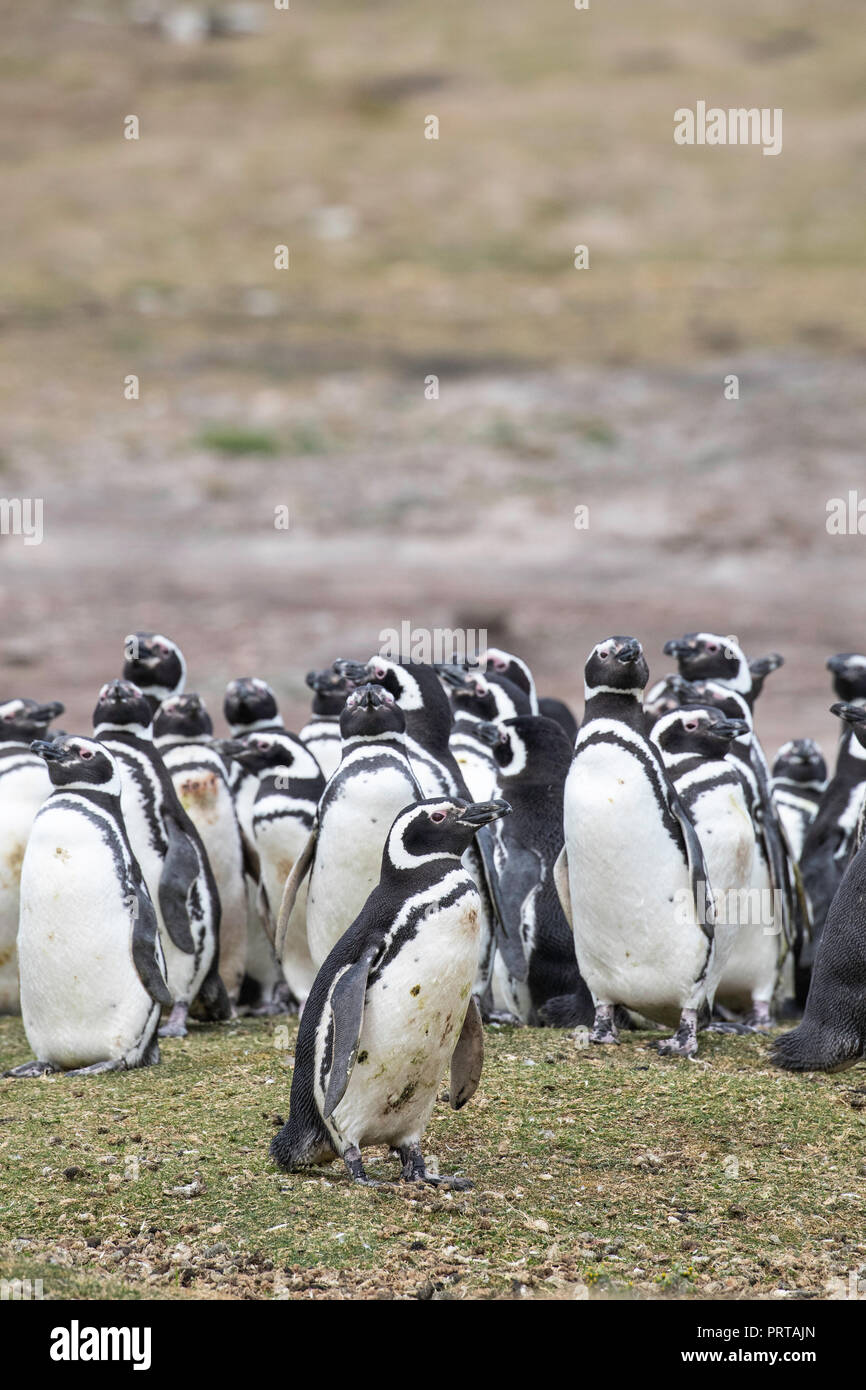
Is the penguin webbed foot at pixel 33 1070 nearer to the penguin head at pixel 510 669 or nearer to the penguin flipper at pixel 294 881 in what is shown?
the penguin flipper at pixel 294 881

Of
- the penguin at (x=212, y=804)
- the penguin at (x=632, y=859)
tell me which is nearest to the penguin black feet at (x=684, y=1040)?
the penguin at (x=632, y=859)

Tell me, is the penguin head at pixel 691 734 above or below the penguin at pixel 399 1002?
above

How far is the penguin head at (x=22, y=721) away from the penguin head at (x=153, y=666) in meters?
0.63

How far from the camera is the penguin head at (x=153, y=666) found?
822 centimetres

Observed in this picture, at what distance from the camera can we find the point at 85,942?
6066 mm

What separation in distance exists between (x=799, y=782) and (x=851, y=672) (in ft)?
2.83

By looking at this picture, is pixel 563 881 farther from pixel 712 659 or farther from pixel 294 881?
pixel 712 659

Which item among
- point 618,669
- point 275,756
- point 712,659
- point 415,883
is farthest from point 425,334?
point 415,883

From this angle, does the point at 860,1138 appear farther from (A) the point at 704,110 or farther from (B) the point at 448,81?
(B) the point at 448,81

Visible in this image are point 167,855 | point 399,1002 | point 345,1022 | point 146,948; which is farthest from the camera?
point 167,855

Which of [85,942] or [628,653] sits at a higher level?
[628,653]

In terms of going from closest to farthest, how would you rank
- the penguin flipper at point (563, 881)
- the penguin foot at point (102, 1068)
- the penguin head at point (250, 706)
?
the penguin foot at point (102, 1068), the penguin flipper at point (563, 881), the penguin head at point (250, 706)

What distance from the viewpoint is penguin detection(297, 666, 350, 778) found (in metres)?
8.73

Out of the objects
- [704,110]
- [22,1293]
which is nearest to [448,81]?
[704,110]
